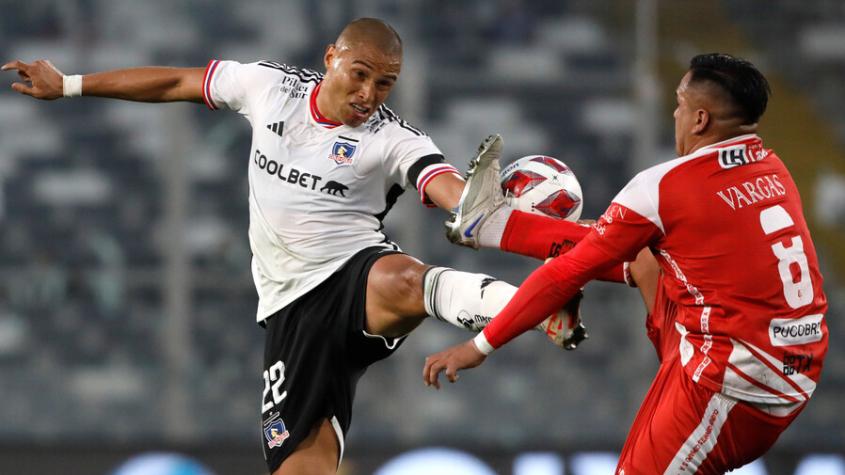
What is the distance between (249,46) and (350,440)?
3199mm

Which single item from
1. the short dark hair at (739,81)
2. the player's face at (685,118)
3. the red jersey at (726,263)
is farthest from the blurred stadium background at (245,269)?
the short dark hair at (739,81)

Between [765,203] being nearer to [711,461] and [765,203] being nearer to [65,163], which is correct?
[711,461]

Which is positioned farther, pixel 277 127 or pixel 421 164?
pixel 277 127

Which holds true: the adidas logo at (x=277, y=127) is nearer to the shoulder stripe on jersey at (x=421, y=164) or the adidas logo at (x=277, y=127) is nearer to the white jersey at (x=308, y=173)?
the white jersey at (x=308, y=173)

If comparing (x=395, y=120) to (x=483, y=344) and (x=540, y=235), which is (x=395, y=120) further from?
(x=483, y=344)

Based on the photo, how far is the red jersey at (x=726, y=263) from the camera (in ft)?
12.8

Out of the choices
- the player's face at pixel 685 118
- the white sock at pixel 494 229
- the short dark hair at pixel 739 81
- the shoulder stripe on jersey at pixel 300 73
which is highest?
the short dark hair at pixel 739 81

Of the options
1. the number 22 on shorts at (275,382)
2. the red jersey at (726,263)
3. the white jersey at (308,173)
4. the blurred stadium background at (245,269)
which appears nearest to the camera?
the red jersey at (726,263)

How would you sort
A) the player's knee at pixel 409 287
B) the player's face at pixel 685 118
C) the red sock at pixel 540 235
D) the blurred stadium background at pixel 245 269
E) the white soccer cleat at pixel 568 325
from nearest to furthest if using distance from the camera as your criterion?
the player's face at pixel 685 118
the white soccer cleat at pixel 568 325
the red sock at pixel 540 235
the player's knee at pixel 409 287
the blurred stadium background at pixel 245 269

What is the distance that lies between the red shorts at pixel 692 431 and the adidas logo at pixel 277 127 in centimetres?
174

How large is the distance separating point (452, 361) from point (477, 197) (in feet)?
2.30

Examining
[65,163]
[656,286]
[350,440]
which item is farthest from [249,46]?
[656,286]

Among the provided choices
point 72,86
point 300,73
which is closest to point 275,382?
point 300,73

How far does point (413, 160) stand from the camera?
4746 mm
